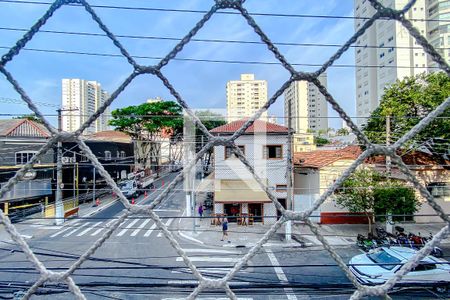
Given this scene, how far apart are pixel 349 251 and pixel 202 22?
6471 mm

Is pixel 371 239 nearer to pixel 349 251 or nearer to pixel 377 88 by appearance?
pixel 349 251

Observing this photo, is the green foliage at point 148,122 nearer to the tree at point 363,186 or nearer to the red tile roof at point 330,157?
the red tile roof at point 330,157

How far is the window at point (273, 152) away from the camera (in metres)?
7.45

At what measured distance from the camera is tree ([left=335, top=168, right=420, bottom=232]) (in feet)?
20.6

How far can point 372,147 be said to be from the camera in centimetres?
64

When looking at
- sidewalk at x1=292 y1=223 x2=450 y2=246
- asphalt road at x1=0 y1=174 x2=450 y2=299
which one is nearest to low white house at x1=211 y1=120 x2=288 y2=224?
sidewalk at x1=292 y1=223 x2=450 y2=246

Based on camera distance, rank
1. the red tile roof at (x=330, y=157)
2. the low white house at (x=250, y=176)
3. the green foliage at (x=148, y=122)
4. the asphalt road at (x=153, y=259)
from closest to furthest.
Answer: the asphalt road at (x=153, y=259) → the green foliage at (x=148, y=122) → the low white house at (x=250, y=176) → the red tile roof at (x=330, y=157)

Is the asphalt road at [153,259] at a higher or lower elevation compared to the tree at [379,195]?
lower

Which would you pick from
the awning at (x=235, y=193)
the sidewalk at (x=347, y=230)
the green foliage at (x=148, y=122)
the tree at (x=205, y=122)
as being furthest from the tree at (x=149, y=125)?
the sidewalk at (x=347, y=230)

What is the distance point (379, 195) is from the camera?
6.31 meters

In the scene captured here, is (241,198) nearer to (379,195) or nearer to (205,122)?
(379,195)

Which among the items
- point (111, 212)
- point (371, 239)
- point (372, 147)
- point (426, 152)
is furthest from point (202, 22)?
point (111, 212)

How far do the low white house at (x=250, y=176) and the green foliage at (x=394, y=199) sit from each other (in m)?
2.17

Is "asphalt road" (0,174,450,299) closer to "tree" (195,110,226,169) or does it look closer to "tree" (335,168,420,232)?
"tree" (335,168,420,232)
